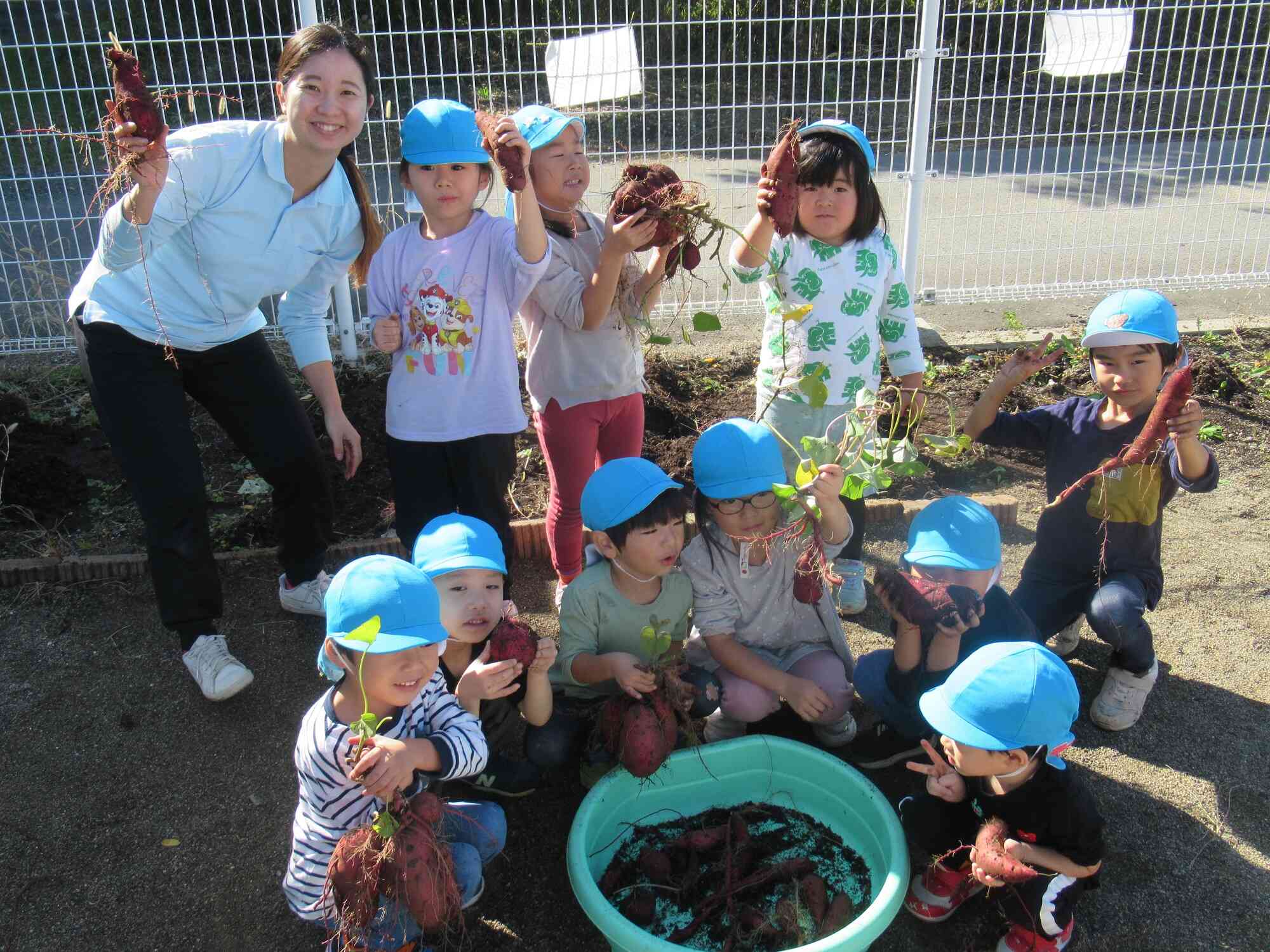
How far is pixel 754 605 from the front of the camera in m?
2.94

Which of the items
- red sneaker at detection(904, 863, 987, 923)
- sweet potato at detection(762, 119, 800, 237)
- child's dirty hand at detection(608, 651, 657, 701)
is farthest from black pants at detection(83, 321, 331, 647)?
red sneaker at detection(904, 863, 987, 923)

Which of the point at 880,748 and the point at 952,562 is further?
the point at 880,748

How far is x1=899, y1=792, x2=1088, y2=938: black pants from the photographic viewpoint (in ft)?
7.25

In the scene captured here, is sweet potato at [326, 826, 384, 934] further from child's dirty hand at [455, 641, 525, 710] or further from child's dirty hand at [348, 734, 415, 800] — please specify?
child's dirty hand at [455, 641, 525, 710]

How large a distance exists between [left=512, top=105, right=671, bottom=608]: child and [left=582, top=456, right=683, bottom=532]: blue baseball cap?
50 centimetres

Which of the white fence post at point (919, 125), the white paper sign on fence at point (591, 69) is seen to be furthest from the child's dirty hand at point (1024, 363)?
the white fence post at point (919, 125)

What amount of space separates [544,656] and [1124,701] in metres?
1.80

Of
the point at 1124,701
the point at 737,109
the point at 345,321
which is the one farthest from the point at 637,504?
the point at 737,109

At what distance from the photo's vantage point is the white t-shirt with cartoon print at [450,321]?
2.96 metres

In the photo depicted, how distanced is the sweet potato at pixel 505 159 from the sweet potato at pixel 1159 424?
1.72 m

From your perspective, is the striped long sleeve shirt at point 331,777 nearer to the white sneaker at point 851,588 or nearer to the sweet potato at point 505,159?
the sweet potato at point 505,159

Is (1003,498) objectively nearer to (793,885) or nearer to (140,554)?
(793,885)

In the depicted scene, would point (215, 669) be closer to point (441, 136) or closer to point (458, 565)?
point (458, 565)

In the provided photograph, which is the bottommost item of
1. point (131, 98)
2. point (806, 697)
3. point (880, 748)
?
point (880, 748)
